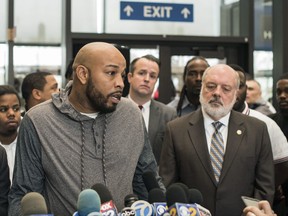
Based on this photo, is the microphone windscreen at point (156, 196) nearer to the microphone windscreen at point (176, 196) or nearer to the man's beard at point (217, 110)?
the microphone windscreen at point (176, 196)

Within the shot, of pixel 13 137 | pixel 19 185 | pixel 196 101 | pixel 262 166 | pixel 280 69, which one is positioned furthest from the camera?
pixel 280 69

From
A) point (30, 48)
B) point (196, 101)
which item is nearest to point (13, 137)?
point (196, 101)

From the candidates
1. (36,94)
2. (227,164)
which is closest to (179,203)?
(227,164)

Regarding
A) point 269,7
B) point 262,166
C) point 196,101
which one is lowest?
point 262,166

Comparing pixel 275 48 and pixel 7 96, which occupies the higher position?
pixel 275 48

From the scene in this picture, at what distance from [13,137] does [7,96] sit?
390mm

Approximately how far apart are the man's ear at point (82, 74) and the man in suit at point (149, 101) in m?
2.47

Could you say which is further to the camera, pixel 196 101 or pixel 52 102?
pixel 196 101

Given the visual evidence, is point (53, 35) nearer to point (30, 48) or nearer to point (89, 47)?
point (30, 48)

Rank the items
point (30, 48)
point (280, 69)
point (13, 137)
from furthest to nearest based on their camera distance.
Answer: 1. point (280, 69)
2. point (30, 48)
3. point (13, 137)

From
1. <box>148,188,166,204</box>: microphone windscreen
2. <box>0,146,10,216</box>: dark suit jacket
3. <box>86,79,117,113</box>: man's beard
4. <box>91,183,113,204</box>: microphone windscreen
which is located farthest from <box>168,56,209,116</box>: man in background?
<box>91,183,113,204</box>: microphone windscreen

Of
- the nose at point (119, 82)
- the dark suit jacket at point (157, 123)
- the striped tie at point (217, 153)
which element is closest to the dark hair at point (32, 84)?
the dark suit jacket at point (157, 123)

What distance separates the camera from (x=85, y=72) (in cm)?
317

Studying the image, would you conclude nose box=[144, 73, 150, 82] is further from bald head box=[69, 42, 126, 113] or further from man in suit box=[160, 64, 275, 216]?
bald head box=[69, 42, 126, 113]
